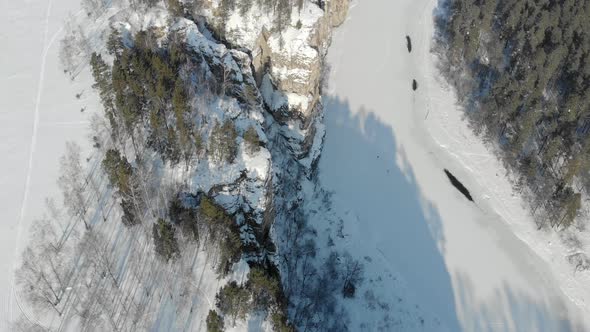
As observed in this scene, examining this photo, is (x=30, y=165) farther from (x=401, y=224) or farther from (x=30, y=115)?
(x=401, y=224)

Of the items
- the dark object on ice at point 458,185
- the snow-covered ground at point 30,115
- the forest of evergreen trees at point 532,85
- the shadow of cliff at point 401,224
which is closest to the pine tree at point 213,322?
the snow-covered ground at point 30,115

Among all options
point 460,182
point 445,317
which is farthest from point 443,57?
point 445,317

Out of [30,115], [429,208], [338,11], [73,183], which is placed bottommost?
[30,115]

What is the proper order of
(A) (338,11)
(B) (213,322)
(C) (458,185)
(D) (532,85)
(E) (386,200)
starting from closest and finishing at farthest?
(B) (213,322), (E) (386,200), (C) (458,185), (D) (532,85), (A) (338,11)

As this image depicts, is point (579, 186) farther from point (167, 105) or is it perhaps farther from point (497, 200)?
point (167, 105)

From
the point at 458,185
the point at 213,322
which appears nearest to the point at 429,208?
the point at 458,185

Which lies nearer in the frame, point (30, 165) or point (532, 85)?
point (30, 165)
